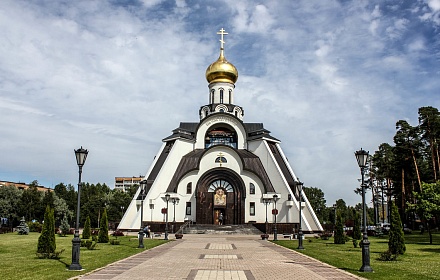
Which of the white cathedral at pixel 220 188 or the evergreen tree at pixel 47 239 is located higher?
the white cathedral at pixel 220 188

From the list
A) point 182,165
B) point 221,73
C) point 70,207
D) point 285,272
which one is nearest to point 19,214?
point 70,207

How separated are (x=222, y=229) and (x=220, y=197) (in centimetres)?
427

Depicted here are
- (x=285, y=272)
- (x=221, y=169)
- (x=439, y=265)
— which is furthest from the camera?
(x=221, y=169)

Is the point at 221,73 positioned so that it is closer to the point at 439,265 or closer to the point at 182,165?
the point at 182,165

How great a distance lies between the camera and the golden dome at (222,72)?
4809 centimetres

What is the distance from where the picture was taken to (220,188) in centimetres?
4116

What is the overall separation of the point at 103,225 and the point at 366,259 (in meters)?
15.6

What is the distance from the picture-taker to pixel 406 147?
37.0 m

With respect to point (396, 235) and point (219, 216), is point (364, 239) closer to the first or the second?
point (396, 235)

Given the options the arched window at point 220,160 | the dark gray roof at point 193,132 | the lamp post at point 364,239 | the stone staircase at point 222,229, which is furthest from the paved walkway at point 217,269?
the dark gray roof at point 193,132

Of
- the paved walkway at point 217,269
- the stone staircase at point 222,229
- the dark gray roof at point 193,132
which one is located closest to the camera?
the paved walkway at point 217,269

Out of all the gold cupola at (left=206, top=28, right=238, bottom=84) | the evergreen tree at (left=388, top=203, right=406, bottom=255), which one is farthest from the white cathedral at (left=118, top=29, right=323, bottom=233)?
the evergreen tree at (left=388, top=203, right=406, bottom=255)

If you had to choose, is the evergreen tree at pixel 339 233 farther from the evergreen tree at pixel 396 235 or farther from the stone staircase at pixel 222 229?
the stone staircase at pixel 222 229

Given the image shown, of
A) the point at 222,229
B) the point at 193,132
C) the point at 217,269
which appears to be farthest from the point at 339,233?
the point at 193,132
